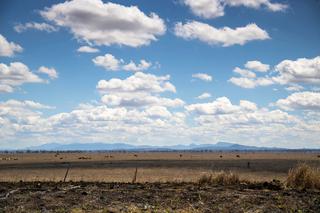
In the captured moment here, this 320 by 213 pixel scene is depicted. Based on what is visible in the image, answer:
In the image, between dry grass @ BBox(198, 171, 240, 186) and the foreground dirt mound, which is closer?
the foreground dirt mound

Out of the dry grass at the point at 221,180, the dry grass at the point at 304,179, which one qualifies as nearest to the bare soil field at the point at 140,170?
the dry grass at the point at 221,180

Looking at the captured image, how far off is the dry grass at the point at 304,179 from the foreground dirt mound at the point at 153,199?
1929 millimetres

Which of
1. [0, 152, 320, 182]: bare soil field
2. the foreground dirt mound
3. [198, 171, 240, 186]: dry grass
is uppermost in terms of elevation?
[198, 171, 240, 186]: dry grass

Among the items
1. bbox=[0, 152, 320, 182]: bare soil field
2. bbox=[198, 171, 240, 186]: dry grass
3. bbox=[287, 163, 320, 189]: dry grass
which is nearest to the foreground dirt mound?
bbox=[287, 163, 320, 189]: dry grass

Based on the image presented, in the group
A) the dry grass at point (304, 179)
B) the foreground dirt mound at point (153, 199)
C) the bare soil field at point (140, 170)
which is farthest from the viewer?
the bare soil field at point (140, 170)

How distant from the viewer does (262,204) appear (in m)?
15.2

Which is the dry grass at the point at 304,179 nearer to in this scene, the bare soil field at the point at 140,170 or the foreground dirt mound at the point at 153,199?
the foreground dirt mound at the point at 153,199

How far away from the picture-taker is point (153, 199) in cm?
1614

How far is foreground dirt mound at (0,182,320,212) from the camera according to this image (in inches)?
575

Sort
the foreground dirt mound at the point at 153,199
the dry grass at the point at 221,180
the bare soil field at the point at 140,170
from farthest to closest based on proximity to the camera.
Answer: the bare soil field at the point at 140,170 < the dry grass at the point at 221,180 < the foreground dirt mound at the point at 153,199

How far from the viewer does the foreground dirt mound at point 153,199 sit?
14602 mm

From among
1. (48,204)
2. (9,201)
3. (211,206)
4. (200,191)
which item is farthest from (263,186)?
(9,201)

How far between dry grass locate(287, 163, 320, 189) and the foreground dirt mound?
1929 millimetres

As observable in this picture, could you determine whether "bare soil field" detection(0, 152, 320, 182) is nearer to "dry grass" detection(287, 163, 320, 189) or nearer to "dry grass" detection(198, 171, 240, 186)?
"dry grass" detection(198, 171, 240, 186)
